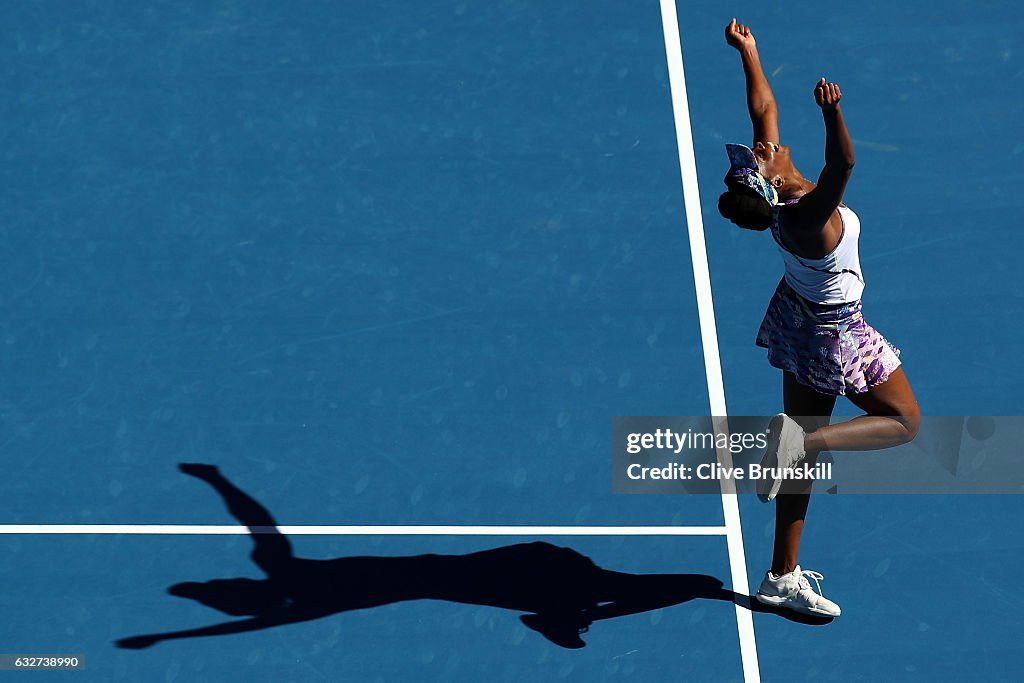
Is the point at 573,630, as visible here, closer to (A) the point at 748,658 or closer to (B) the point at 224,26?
(A) the point at 748,658

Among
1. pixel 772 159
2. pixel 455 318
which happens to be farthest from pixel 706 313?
pixel 772 159

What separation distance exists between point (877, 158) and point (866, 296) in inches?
47.0

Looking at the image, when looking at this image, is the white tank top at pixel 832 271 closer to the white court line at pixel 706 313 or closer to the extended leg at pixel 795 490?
the extended leg at pixel 795 490

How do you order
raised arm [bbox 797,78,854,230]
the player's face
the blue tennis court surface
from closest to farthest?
raised arm [bbox 797,78,854,230] → the player's face → the blue tennis court surface

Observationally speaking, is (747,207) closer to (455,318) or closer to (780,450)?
(780,450)

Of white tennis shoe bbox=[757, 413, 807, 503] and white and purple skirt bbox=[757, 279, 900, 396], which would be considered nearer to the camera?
white tennis shoe bbox=[757, 413, 807, 503]

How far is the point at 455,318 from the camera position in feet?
30.9

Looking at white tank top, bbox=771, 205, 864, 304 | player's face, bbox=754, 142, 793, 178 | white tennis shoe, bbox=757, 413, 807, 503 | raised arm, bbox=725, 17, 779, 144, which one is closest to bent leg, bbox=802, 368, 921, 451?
white tennis shoe, bbox=757, 413, 807, 503

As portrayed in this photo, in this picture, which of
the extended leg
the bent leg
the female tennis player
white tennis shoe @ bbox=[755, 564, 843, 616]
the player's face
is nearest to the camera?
the female tennis player

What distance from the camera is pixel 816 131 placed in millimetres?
10250

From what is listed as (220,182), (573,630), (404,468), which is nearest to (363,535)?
(404,468)

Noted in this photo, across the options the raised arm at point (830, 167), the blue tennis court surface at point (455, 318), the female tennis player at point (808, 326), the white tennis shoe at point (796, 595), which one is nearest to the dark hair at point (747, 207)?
the female tennis player at point (808, 326)

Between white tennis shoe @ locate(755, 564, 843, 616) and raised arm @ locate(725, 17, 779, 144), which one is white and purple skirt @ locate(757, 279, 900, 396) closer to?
raised arm @ locate(725, 17, 779, 144)

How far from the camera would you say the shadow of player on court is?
795 cm
